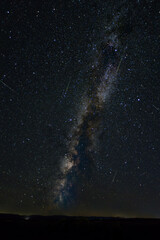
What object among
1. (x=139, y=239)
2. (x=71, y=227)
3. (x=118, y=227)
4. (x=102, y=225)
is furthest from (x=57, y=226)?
(x=139, y=239)

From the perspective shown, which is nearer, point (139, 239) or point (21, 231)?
point (139, 239)

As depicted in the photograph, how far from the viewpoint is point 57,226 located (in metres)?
2.80

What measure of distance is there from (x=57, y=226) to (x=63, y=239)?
32 centimetres

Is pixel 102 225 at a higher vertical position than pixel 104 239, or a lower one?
higher

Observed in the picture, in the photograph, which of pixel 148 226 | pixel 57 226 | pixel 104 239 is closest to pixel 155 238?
pixel 148 226

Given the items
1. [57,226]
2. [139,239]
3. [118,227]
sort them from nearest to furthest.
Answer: [139,239], [118,227], [57,226]

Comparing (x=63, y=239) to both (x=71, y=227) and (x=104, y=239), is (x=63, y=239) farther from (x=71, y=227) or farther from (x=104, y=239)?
(x=104, y=239)

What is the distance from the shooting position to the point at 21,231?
2.68m

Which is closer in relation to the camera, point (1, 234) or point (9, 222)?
point (1, 234)

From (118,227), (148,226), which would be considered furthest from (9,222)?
(148,226)

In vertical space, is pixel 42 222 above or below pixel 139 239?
above

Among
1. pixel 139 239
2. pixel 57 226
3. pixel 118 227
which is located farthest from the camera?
pixel 57 226

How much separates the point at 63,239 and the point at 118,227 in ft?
2.88

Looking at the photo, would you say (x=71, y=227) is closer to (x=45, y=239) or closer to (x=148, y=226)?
(x=45, y=239)
